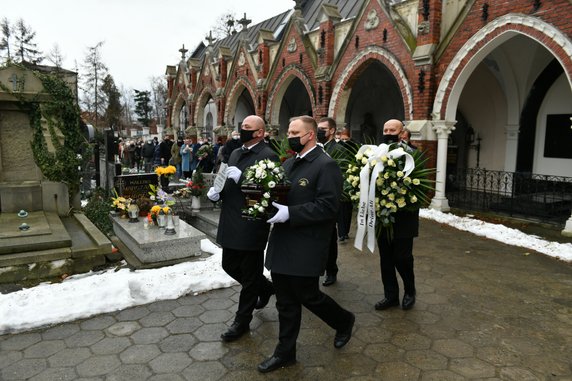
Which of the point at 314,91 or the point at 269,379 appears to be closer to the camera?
the point at 269,379

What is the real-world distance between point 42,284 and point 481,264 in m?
6.14

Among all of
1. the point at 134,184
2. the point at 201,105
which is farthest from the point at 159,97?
the point at 134,184

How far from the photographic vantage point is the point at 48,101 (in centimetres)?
727

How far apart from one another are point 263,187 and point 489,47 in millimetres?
8770

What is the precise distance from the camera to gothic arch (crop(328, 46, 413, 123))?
449 inches

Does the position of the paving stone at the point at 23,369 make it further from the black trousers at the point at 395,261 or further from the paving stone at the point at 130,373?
the black trousers at the point at 395,261

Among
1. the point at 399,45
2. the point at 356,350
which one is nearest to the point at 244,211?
the point at 356,350

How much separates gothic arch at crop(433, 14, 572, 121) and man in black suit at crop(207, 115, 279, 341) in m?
7.39

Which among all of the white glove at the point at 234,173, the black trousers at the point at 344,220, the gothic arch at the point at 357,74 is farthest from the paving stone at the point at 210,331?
the gothic arch at the point at 357,74

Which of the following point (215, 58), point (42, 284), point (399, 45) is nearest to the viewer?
point (42, 284)

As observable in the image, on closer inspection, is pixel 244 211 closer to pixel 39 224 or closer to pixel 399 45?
pixel 39 224

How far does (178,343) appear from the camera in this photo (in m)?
3.80

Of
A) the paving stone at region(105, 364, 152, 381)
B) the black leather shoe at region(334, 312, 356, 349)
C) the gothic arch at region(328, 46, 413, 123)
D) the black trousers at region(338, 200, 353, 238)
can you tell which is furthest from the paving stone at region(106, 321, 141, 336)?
the gothic arch at region(328, 46, 413, 123)

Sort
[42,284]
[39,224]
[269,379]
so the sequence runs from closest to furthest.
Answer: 1. [269,379]
2. [42,284]
3. [39,224]
